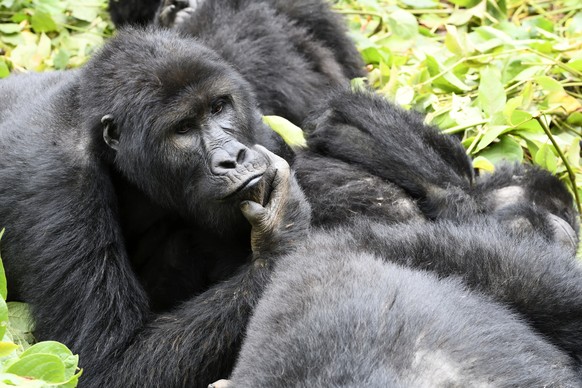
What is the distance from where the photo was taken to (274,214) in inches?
151

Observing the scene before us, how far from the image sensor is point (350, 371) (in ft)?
7.75

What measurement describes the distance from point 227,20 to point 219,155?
1627mm

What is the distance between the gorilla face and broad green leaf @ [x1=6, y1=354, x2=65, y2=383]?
1.19 m

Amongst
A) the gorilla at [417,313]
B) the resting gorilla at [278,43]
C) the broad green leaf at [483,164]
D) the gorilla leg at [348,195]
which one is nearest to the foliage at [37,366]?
the gorilla at [417,313]

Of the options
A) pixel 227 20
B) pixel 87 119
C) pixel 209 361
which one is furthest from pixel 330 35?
pixel 209 361

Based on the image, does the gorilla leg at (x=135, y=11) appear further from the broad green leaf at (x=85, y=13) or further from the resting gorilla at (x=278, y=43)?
the broad green leaf at (x=85, y=13)

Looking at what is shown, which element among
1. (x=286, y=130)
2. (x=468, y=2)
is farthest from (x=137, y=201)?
(x=468, y=2)

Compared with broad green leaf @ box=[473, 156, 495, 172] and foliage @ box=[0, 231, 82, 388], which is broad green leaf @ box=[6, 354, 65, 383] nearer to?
foliage @ box=[0, 231, 82, 388]

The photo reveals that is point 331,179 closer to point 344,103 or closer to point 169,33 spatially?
point 344,103

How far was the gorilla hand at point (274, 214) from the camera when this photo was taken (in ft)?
12.5

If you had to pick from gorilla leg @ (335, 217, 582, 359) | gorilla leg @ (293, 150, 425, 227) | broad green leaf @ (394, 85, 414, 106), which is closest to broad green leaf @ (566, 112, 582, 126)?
broad green leaf @ (394, 85, 414, 106)

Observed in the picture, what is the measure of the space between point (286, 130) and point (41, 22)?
2.50 m

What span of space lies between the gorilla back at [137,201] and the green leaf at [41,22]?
6.90 feet

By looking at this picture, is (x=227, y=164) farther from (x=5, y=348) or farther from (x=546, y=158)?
(x=546, y=158)
